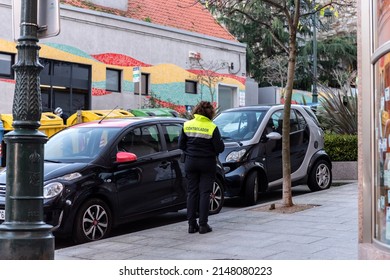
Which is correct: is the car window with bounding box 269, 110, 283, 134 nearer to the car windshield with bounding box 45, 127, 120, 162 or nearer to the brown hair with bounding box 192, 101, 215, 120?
the brown hair with bounding box 192, 101, 215, 120

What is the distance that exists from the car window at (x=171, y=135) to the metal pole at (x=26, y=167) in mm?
3434

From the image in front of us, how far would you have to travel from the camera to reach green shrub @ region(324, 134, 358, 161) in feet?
46.5

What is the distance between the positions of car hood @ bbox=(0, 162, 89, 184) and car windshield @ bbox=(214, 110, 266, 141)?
3.93 metres

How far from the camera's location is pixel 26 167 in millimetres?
5594

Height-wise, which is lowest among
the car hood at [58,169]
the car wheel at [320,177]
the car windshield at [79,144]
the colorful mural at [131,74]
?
the car wheel at [320,177]

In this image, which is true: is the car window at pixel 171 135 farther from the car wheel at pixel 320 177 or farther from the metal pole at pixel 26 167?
the car wheel at pixel 320 177

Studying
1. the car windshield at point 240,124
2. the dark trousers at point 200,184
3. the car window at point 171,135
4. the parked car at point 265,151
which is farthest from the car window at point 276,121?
the dark trousers at point 200,184

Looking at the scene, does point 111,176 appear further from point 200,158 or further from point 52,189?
point 200,158

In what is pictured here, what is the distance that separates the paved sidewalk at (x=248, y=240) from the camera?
6562 millimetres

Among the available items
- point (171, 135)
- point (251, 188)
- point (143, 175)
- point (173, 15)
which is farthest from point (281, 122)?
point (173, 15)

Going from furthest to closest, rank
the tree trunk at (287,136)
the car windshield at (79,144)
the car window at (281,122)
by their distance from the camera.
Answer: the car window at (281,122) → the tree trunk at (287,136) → the car windshield at (79,144)

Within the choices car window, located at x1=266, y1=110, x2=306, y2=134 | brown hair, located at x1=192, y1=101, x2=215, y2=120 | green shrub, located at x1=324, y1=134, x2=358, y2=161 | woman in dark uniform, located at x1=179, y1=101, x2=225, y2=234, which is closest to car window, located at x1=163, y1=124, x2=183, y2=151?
woman in dark uniform, located at x1=179, y1=101, x2=225, y2=234

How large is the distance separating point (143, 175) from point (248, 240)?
6.19 ft

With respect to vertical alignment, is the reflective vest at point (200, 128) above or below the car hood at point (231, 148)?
above
